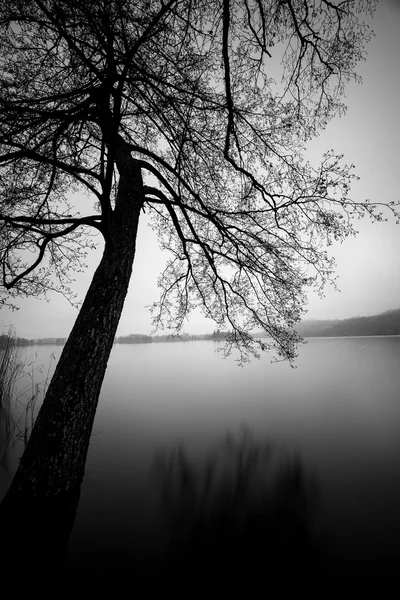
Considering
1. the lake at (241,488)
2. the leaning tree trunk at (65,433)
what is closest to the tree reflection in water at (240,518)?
the lake at (241,488)

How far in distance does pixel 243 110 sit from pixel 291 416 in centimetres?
996

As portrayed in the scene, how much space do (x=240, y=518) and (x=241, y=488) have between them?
0.83 m

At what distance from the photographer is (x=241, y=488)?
15.6 feet

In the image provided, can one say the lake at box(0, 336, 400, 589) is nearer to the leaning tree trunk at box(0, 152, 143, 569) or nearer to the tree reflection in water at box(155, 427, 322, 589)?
the tree reflection in water at box(155, 427, 322, 589)

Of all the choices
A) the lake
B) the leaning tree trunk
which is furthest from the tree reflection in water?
the leaning tree trunk

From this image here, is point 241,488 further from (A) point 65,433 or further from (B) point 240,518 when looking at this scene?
(A) point 65,433

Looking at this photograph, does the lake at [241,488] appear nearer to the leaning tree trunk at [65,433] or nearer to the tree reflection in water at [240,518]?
the tree reflection in water at [240,518]

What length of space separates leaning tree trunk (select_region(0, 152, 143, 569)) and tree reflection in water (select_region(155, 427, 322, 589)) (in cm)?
166

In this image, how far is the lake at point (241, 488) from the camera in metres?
3.21

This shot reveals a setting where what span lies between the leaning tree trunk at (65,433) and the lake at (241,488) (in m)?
0.80

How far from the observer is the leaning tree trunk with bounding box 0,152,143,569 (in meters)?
2.40

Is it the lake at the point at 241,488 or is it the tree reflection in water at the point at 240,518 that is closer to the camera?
the tree reflection in water at the point at 240,518

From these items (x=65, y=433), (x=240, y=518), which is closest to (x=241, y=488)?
(x=240, y=518)

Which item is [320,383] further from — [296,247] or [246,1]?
[246,1]
